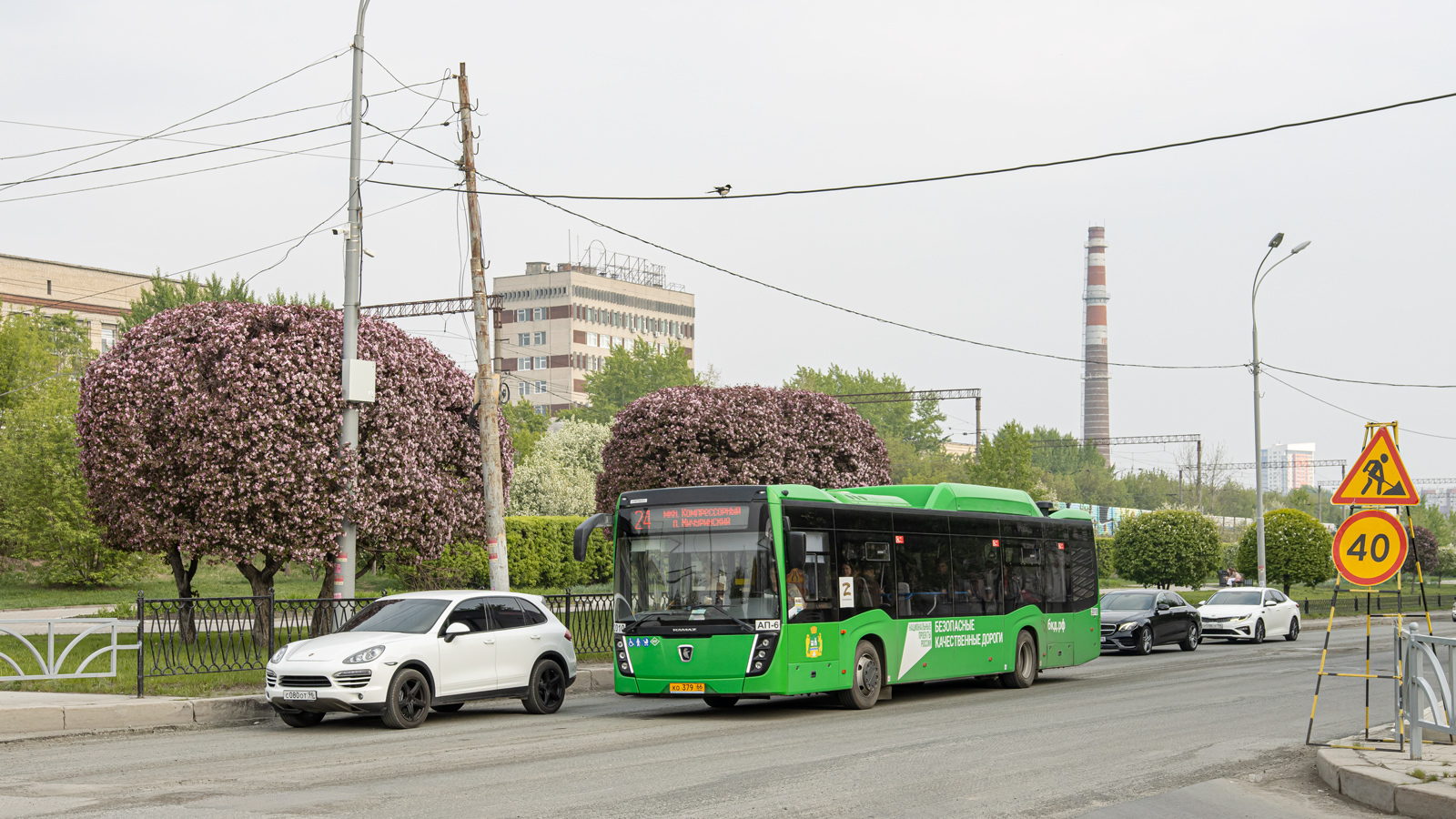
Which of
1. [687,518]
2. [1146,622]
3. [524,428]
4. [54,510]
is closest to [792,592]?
[687,518]

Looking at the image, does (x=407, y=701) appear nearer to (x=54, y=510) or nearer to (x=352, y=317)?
(x=352, y=317)

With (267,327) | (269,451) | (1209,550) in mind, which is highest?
(267,327)

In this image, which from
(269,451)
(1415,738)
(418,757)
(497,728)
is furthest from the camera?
(269,451)

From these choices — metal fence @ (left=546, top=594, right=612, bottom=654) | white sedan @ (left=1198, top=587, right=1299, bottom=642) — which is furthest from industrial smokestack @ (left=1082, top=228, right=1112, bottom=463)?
metal fence @ (left=546, top=594, right=612, bottom=654)

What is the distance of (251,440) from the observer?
20.9 metres

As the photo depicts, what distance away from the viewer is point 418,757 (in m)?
12.0

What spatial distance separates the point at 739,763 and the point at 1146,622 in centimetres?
2003

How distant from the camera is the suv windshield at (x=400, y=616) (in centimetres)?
1533

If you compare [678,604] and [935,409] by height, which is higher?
[935,409]

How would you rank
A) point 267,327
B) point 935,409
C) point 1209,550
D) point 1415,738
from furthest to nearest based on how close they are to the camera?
point 935,409 → point 1209,550 → point 267,327 → point 1415,738

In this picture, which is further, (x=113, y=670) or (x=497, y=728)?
(x=113, y=670)

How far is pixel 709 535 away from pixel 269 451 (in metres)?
8.59

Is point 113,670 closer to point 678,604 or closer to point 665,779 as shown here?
point 678,604

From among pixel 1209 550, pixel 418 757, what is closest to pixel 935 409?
pixel 1209 550
